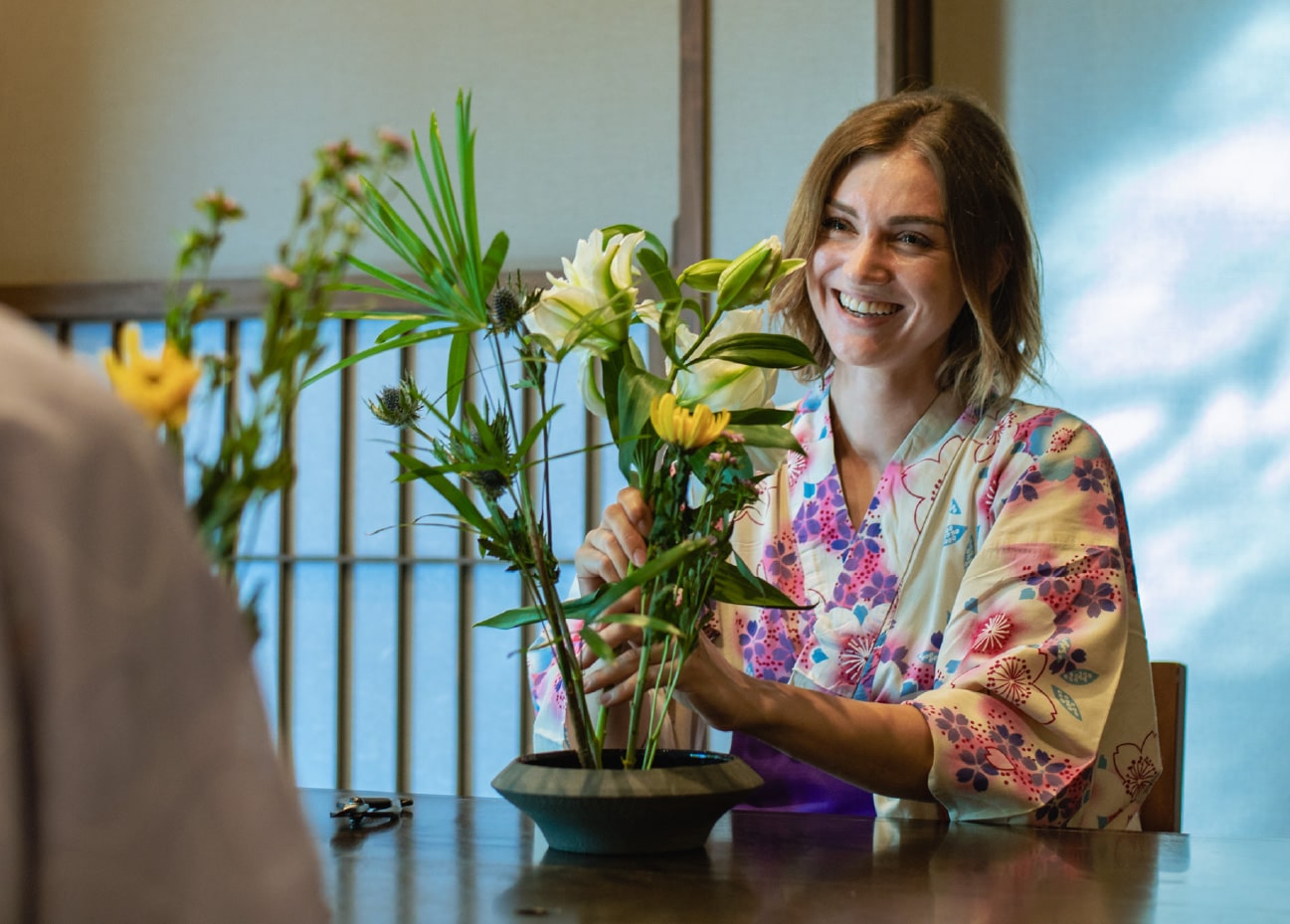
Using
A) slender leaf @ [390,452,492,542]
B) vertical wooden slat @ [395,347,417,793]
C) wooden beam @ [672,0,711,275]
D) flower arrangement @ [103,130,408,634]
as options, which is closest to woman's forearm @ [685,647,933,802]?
slender leaf @ [390,452,492,542]

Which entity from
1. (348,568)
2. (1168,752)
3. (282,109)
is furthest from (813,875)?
(282,109)

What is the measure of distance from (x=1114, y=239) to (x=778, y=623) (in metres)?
1.53

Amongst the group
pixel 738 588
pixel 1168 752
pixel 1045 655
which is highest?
pixel 738 588

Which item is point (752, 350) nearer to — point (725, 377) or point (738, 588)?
point (725, 377)

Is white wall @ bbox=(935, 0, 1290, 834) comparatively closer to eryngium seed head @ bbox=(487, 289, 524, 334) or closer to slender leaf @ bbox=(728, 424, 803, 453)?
slender leaf @ bbox=(728, 424, 803, 453)

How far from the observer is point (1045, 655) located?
152cm

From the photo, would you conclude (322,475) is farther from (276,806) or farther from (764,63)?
(276,806)

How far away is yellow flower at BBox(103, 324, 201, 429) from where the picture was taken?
45 centimetres

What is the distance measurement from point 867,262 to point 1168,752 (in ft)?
2.25

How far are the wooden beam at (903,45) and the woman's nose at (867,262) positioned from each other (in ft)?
3.94

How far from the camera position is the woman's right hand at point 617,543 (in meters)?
1.11

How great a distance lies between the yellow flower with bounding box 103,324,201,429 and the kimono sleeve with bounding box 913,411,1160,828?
112cm

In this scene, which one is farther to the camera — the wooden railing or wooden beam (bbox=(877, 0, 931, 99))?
the wooden railing

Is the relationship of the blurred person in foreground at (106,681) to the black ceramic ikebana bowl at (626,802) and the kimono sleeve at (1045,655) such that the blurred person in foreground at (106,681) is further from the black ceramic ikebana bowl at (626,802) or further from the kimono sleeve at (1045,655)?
the kimono sleeve at (1045,655)
